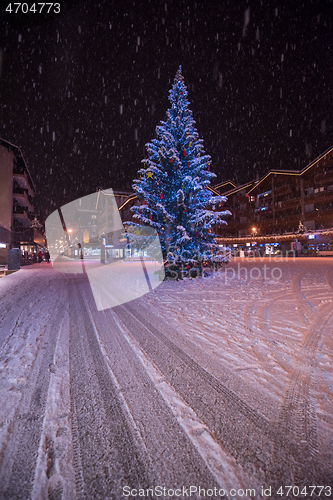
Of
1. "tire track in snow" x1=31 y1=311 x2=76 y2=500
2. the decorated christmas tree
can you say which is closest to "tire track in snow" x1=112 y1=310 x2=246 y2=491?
"tire track in snow" x1=31 y1=311 x2=76 y2=500

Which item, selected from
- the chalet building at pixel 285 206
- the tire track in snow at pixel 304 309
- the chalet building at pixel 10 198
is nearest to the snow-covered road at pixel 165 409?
the tire track in snow at pixel 304 309

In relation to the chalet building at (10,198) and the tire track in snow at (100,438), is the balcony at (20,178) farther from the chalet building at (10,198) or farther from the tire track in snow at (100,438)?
the tire track in snow at (100,438)

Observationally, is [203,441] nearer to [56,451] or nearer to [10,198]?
[56,451]

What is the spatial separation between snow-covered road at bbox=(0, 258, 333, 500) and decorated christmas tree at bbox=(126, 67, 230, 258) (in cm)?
704

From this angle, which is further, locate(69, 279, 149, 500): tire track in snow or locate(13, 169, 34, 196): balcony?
locate(13, 169, 34, 196): balcony

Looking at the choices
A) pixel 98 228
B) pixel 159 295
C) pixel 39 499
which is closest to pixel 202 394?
pixel 39 499

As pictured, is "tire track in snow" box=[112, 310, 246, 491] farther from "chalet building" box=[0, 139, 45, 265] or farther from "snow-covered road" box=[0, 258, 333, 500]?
"chalet building" box=[0, 139, 45, 265]

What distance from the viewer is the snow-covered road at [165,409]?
1.50m

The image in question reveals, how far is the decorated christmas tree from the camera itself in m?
11.1

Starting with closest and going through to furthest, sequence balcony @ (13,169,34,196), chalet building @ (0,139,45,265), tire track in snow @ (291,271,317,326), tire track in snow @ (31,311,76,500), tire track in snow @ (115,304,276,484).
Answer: tire track in snow @ (31,311,76,500) < tire track in snow @ (115,304,276,484) < tire track in snow @ (291,271,317,326) < chalet building @ (0,139,45,265) < balcony @ (13,169,34,196)

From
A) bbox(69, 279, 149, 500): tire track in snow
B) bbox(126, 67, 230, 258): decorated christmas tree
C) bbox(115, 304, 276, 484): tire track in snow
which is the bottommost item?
bbox(115, 304, 276, 484): tire track in snow

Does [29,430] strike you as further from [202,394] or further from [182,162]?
[182,162]

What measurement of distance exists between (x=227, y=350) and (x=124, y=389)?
64.5 inches

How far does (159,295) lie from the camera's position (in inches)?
300
